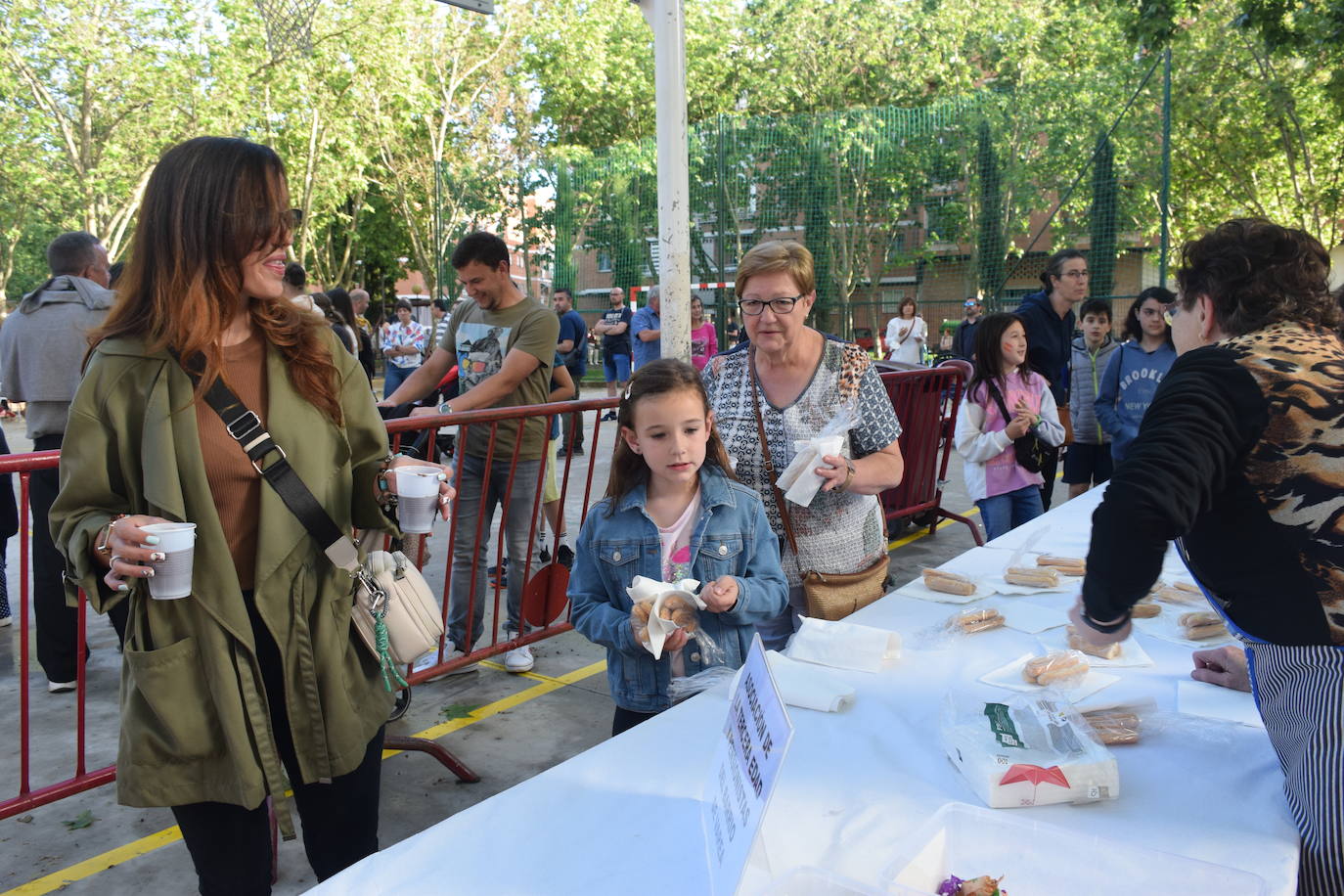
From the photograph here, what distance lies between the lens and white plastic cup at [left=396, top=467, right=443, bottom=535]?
1875mm

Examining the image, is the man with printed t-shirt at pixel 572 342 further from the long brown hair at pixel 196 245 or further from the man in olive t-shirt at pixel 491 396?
the long brown hair at pixel 196 245

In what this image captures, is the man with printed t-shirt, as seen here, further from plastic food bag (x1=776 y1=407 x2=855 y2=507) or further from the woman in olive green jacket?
the woman in olive green jacket

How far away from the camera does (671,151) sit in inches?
204

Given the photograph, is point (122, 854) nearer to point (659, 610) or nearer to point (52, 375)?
point (659, 610)

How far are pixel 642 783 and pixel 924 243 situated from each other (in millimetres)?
22584

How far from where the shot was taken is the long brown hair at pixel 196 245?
1733 mm

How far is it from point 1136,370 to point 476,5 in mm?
4574

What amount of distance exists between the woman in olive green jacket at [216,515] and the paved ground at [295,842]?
1.30m

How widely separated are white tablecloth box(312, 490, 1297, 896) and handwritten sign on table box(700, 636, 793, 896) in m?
0.09

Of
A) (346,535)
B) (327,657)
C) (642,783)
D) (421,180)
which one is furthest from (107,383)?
(421,180)

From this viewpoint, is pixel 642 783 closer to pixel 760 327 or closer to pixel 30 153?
pixel 760 327

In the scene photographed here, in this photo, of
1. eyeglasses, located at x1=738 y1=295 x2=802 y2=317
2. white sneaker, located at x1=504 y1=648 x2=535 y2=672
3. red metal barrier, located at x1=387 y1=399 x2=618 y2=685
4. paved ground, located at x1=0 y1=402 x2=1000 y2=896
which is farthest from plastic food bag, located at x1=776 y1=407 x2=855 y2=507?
white sneaker, located at x1=504 y1=648 x2=535 y2=672

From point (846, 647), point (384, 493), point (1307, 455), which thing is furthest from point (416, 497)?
point (1307, 455)

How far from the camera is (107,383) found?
67.2 inches
